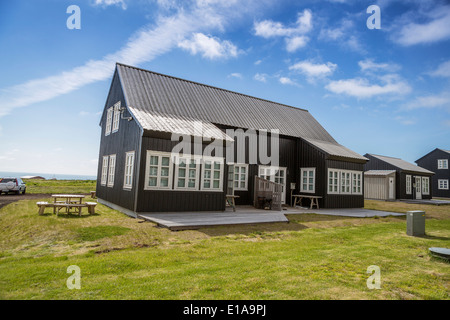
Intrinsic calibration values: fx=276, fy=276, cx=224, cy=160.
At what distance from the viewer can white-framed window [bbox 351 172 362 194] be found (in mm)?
17944

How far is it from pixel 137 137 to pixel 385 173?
79.7 feet

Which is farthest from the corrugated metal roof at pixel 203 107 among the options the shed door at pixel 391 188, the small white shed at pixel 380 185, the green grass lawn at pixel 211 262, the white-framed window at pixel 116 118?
the shed door at pixel 391 188

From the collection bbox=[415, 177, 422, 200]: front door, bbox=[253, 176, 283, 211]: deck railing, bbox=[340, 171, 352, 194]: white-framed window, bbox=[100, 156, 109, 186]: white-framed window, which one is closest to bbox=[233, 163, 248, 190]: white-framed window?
bbox=[253, 176, 283, 211]: deck railing

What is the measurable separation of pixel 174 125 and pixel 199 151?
167cm

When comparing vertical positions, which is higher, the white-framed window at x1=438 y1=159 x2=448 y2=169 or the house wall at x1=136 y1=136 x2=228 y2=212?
the white-framed window at x1=438 y1=159 x2=448 y2=169

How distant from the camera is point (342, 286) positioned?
4.17 metres

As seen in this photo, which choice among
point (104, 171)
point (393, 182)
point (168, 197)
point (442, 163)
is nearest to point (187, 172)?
point (168, 197)

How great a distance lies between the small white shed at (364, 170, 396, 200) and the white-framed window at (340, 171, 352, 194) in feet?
36.2

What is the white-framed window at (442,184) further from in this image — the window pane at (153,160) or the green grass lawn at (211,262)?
the window pane at (153,160)

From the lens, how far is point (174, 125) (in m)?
12.3

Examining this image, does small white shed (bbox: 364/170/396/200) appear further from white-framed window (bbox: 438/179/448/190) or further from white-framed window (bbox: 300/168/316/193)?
white-framed window (bbox: 438/179/448/190)

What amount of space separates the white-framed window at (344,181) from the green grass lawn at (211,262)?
7.94 meters
